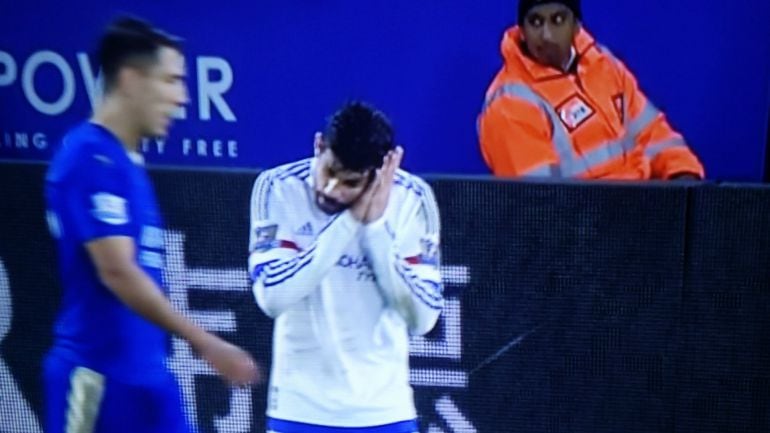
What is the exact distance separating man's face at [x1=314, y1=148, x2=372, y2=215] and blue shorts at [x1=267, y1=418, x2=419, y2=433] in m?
0.52

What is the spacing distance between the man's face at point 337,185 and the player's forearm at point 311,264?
4 cm

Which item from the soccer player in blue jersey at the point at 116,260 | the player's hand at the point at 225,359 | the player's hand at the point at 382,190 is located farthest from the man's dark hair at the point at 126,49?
the player's hand at the point at 382,190

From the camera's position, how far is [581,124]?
373cm

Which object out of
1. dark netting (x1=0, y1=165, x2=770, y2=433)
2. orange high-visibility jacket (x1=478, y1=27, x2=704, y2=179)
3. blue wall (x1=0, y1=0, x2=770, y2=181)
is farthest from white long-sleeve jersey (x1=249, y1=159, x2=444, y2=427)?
blue wall (x1=0, y1=0, x2=770, y2=181)

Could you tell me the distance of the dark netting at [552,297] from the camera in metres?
3.32

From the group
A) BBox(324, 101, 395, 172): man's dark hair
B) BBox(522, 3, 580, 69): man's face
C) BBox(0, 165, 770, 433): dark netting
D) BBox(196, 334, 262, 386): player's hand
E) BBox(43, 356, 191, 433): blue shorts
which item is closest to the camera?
BBox(196, 334, 262, 386): player's hand

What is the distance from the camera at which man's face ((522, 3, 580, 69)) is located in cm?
369

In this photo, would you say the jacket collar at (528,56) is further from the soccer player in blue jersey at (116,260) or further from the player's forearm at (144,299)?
the player's forearm at (144,299)

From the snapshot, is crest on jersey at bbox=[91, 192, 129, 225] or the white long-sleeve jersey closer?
crest on jersey at bbox=[91, 192, 129, 225]

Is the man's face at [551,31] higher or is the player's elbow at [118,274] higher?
the man's face at [551,31]

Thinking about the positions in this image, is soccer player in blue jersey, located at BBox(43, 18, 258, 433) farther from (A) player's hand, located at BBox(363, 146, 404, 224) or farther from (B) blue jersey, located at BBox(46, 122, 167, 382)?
(A) player's hand, located at BBox(363, 146, 404, 224)

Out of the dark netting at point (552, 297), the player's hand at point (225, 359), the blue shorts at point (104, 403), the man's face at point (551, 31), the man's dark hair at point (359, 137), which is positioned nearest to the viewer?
the player's hand at point (225, 359)

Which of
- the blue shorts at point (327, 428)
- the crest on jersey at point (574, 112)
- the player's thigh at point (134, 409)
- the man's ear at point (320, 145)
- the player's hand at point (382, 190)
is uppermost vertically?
the crest on jersey at point (574, 112)

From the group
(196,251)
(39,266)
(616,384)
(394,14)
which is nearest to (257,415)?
(196,251)
